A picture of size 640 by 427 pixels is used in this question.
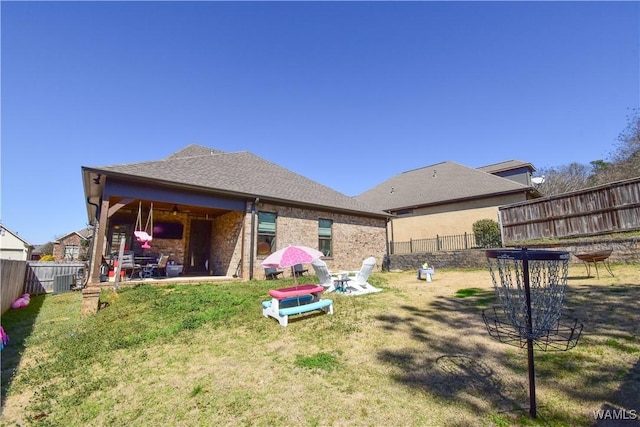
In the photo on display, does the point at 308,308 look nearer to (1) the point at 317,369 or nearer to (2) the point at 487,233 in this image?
(1) the point at 317,369

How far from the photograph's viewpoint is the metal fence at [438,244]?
1711cm

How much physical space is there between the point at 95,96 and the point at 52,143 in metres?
3.05

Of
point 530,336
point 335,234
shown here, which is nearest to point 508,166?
point 335,234

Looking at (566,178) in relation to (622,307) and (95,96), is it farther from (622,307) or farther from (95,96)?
(95,96)

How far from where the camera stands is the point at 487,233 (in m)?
15.9

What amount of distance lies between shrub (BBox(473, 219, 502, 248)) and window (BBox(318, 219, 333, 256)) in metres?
9.05

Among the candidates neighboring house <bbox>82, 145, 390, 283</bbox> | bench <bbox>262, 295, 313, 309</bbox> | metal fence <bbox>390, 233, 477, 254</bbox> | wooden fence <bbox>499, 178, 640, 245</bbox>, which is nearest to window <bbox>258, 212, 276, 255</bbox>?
neighboring house <bbox>82, 145, 390, 283</bbox>

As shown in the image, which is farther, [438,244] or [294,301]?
[438,244]

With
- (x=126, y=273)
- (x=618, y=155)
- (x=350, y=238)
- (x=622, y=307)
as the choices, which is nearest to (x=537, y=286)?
(x=622, y=307)

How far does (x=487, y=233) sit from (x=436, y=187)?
6704 millimetres

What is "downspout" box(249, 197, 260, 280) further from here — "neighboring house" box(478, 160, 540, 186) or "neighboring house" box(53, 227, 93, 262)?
"neighboring house" box(53, 227, 93, 262)

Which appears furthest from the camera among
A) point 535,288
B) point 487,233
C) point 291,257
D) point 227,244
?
point 487,233

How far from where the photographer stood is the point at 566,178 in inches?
1330

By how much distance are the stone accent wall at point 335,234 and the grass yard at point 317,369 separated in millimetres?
6369
